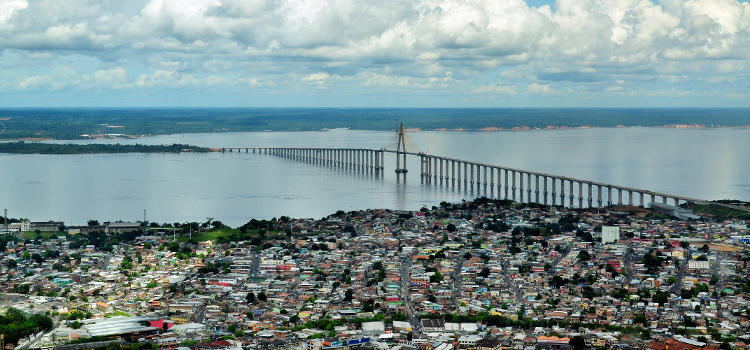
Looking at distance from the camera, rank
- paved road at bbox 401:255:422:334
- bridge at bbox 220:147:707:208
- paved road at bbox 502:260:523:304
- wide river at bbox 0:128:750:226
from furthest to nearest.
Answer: bridge at bbox 220:147:707:208 < wide river at bbox 0:128:750:226 < paved road at bbox 502:260:523:304 < paved road at bbox 401:255:422:334

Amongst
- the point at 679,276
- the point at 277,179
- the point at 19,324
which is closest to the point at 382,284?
the point at 679,276

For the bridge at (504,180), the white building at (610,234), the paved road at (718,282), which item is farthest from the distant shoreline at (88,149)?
the paved road at (718,282)

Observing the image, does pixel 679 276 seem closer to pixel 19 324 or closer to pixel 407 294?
pixel 407 294

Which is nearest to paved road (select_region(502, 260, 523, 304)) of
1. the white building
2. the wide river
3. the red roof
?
the white building

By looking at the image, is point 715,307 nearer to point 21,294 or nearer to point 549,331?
point 549,331

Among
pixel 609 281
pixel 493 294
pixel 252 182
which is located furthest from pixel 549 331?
pixel 252 182

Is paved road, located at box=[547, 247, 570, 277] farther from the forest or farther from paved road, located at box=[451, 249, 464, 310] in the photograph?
the forest
